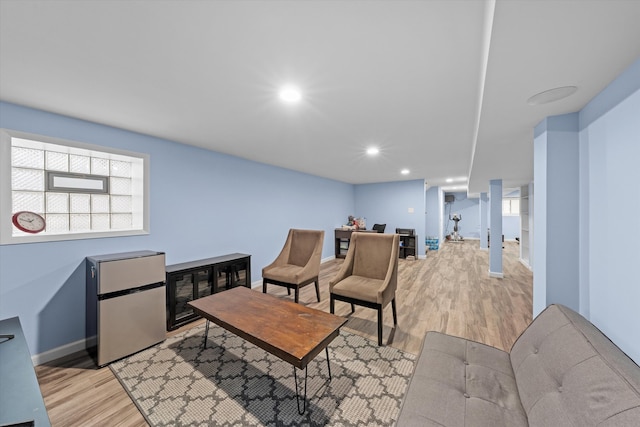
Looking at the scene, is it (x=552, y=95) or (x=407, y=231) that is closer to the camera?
(x=552, y=95)

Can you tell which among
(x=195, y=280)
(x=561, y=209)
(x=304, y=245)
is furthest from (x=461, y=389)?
(x=195, y=280)

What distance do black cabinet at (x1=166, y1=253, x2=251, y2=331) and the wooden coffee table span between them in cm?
66

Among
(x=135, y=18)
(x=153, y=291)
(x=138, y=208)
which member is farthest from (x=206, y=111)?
(x=153, y=291)

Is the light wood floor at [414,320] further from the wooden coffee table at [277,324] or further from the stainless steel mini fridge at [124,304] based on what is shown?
the wooden coffee table at [277,324]

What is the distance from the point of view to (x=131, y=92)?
1841 mm

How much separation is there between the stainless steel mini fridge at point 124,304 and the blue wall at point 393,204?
585 cm

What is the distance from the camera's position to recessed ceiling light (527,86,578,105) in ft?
4.54

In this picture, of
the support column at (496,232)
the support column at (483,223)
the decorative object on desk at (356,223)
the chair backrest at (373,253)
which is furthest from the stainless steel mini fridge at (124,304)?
the support column at (483,223)

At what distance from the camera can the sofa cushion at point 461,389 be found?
1039 millimetres

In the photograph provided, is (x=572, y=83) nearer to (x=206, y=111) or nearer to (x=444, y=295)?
(x=206, y=111)

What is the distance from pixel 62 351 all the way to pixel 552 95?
14.4ft

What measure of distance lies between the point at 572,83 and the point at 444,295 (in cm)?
316

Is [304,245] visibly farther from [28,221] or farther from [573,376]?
[573,376]

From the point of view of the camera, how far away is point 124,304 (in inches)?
84.4
